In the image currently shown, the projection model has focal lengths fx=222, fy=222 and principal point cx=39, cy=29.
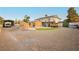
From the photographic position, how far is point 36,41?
1.91m

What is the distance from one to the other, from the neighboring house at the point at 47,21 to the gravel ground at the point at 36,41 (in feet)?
0.20

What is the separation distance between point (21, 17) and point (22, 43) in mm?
224

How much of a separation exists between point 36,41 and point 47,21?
0.20 m

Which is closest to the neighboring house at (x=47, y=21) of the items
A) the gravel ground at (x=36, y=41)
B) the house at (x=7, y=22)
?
the gravel ground at (x=36, y=41)

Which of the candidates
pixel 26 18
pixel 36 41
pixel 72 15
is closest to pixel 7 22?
pixel 26 18

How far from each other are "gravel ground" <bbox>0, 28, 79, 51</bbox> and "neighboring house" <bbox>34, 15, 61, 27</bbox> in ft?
0.20

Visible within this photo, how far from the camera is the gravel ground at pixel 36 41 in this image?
75.0 inches

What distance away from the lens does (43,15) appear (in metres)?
1.91

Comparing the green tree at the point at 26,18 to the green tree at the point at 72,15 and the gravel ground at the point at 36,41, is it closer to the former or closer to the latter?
the gravel ground at the point at 36,41

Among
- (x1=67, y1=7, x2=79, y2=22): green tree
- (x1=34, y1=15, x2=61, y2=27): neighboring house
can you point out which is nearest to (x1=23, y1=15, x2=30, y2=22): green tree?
(x1=34, y1=15, x2=61, y2=27): neighboring house

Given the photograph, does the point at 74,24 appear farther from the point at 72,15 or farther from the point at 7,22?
the point at 7,22

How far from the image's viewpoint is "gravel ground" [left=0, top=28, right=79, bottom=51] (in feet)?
6.25

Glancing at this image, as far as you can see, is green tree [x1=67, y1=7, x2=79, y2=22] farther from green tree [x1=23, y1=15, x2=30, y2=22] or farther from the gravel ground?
green tree [x1=23, y1=15, x2=30, y2=22]
